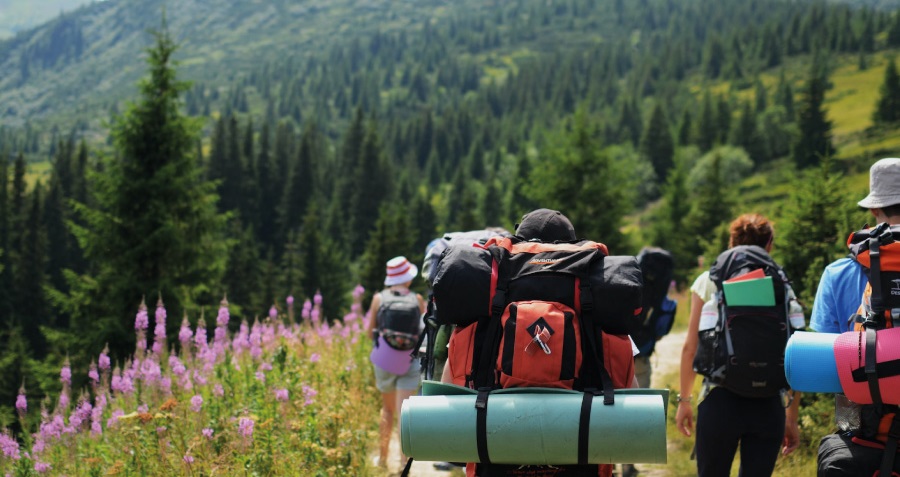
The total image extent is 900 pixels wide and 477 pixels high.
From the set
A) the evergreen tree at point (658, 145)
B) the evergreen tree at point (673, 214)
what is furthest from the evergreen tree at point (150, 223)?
the evergreen tree at point (658, 145)

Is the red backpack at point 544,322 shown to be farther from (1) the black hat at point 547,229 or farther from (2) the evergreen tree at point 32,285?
(2) the evergreen tree at point 32,285

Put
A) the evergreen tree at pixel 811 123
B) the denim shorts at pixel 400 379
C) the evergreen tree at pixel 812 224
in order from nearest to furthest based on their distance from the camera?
the denim shorts at pixel 400 379, the evergreen tree at pixel 812 224, the evergreen tree at pixel 811 123

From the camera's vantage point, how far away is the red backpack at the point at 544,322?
315 centimetres

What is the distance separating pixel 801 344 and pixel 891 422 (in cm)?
46

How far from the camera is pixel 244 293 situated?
66812 millimetres

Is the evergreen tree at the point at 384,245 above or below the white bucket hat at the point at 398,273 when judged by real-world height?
below

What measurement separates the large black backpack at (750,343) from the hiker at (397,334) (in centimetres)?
293

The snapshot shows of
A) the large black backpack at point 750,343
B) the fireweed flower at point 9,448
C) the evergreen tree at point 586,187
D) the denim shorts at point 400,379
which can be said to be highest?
the large black backpack at point 750,343

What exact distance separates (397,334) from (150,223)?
1392 centimetres

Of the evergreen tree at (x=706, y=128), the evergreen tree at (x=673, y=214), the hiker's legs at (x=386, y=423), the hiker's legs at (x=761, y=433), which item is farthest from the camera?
the evergreen tree at (x=706, y=128)

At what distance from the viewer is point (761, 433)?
443cm

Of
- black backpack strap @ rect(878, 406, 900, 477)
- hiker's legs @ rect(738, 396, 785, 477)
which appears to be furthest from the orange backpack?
hiker's legs @ rect(738, 396, 785, 477)

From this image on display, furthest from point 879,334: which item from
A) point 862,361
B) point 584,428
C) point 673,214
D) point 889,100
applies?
point 889,100

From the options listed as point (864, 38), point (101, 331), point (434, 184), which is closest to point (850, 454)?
point (101, 331)
